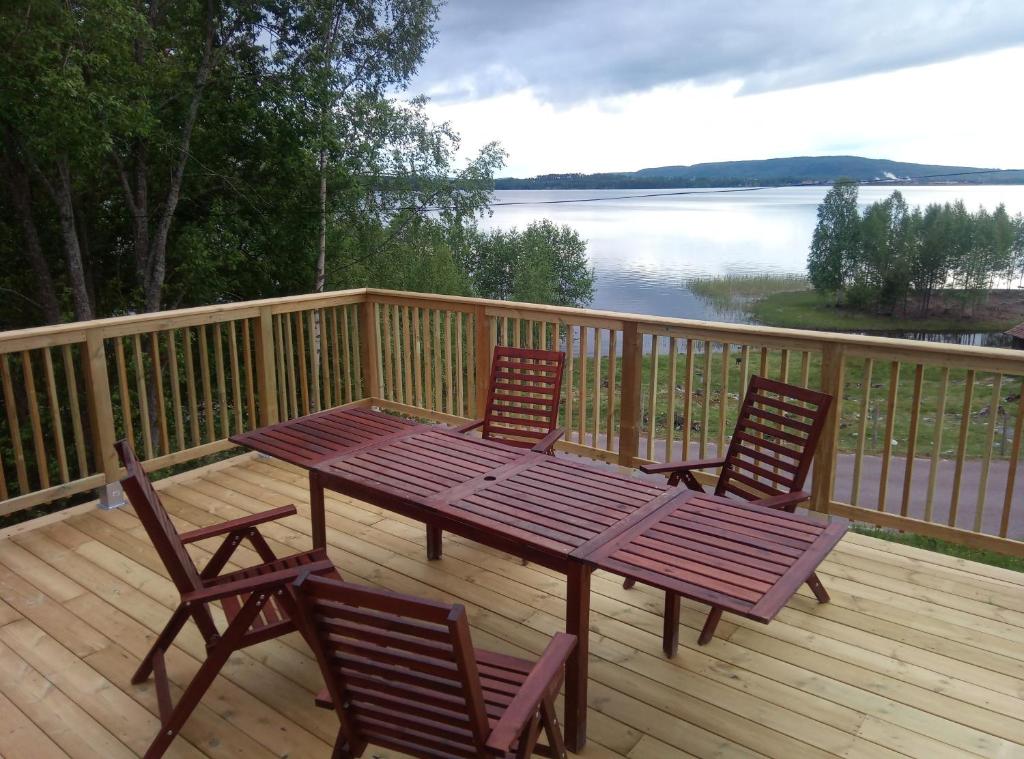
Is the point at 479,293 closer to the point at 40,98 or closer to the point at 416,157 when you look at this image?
the point at 416,157

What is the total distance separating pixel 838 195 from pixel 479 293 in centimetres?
1294

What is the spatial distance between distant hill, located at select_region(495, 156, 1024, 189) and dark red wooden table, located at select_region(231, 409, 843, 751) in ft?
24.8

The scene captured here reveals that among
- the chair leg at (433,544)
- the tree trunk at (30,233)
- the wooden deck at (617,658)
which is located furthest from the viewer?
the tree trunk at (30,233)

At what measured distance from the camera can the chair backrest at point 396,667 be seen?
148 centimetres

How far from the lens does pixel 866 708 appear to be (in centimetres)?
250

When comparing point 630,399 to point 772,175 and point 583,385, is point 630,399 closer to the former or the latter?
point 583,385

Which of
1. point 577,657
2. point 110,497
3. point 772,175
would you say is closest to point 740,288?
point 772,175

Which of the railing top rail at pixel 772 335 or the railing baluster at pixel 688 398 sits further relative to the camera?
the railing baluster at pixel 688 398

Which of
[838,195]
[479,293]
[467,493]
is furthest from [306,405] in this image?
[479,293]

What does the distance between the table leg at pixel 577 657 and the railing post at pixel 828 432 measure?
79.1 inches

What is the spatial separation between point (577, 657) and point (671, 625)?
27.8 inches

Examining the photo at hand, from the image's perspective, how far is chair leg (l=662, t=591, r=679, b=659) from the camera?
2.78 m

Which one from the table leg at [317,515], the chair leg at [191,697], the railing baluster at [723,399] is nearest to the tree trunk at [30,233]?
the table leg at [317,515]

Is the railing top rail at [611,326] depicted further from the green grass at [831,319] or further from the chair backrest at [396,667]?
the green grass at [831,319]
